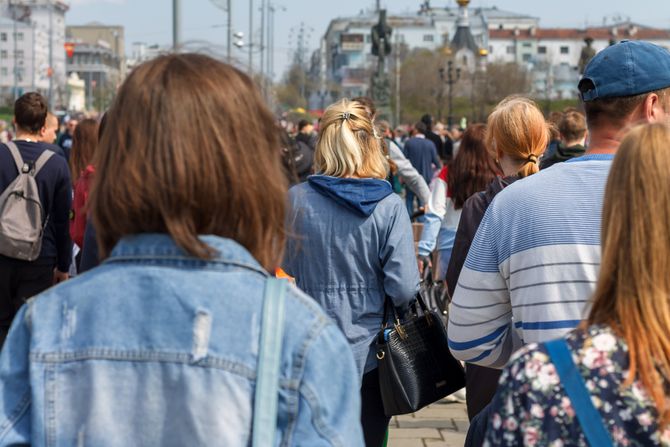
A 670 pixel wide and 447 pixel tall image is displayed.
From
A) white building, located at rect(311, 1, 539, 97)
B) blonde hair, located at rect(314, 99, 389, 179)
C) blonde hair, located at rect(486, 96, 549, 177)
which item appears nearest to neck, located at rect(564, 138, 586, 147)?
blonde hair, located at rect(314, 99, 389, 179)

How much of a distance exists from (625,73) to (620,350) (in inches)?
55.2

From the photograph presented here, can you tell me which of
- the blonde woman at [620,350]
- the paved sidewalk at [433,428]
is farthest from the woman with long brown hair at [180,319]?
the paved sidewalk at [433,428]

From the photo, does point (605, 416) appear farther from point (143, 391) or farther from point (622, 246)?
point (143, 391)

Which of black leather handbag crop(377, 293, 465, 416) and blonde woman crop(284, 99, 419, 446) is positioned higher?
blonde woman crop(284, 99, 419, 446)

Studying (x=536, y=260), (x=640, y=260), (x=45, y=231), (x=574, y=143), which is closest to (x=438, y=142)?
(x=574, y=143)

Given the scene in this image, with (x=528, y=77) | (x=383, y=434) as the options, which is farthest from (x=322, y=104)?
(x=383, y=434)

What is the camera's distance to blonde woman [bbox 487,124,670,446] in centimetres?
199

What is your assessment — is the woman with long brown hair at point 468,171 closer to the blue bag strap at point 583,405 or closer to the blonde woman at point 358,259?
the blonde woman at point 358,259

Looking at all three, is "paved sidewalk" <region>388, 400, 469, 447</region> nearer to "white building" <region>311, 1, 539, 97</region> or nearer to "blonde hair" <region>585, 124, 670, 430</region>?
"blonde hair" <region>585, 124, 670, 430</region>

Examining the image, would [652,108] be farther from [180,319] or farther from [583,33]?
[583,33]

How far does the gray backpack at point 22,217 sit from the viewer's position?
6.84 m

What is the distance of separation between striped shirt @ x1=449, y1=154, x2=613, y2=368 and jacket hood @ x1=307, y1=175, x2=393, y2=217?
1494 millimetres

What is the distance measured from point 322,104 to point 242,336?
277ft

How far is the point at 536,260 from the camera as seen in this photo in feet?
10.1
